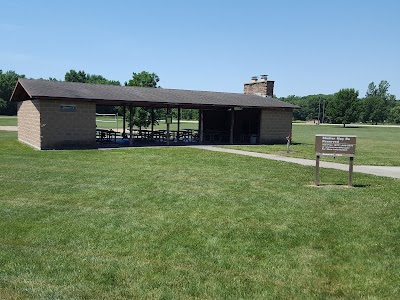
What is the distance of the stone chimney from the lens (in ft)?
97.9

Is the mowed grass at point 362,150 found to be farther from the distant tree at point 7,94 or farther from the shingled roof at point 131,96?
the distant tree at point 7,94

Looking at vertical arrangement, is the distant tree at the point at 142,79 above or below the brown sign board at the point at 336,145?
above

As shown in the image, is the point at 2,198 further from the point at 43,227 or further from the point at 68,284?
the point at 68,284

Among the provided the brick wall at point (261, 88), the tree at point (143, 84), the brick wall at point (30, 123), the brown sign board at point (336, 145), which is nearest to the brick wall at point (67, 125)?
the brick wall at point (30, 123)

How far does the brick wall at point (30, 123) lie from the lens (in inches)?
741

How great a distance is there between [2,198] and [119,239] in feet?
12.6

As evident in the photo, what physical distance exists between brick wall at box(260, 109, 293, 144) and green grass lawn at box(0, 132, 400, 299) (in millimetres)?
14616

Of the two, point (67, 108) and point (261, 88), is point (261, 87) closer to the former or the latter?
point (261, 88)

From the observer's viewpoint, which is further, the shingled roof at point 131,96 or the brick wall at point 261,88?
the brick wall at point 261,88

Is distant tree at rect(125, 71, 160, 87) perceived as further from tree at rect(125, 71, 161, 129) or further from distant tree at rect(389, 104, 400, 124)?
distant tree at rect(389, 104, 400, 124)


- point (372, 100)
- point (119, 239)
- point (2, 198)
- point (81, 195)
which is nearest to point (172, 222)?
point (119, 239)

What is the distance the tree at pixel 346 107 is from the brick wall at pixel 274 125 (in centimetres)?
4977

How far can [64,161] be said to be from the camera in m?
14.0

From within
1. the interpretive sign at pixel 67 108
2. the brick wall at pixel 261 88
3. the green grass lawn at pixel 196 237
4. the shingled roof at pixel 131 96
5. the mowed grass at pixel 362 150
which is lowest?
the green grass lawn at pixel 196 237
